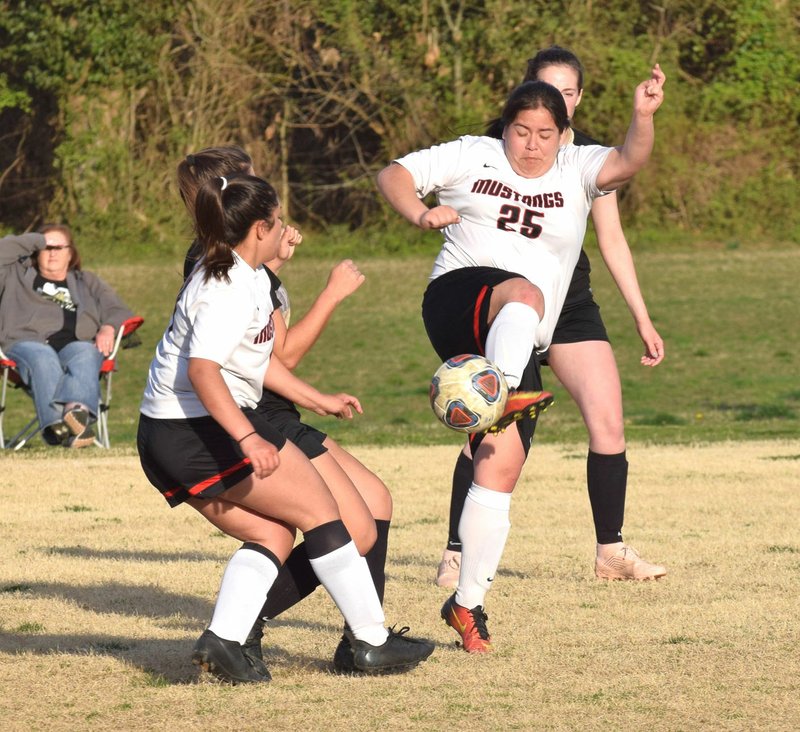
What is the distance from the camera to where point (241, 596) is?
439cm

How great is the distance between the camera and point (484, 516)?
16.6 ft

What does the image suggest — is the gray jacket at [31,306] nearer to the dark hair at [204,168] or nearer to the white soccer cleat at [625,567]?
the white soccer cleat at [625,567]

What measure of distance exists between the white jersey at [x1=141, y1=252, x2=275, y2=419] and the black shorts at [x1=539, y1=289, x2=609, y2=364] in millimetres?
2017

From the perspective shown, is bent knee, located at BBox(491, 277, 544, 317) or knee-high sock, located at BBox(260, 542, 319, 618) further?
bent knee, located at BBox(491, 277, 544, 317)

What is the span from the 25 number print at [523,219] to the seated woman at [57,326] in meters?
6.28

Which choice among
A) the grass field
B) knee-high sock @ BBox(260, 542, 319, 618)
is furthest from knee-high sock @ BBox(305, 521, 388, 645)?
the grass field

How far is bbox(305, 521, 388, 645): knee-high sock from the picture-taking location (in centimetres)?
441

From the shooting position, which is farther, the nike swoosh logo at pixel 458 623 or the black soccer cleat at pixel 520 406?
the nike swoosh logo at pixel 458 623

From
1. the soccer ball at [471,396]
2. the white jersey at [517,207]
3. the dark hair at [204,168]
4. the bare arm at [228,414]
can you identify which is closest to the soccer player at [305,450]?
the dark hair at [204,168]

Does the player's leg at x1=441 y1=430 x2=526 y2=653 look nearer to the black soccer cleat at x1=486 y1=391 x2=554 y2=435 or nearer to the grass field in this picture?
the black soccer cleat at x1=486 y1=391 x2=554 y2=435

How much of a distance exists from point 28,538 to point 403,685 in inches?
134

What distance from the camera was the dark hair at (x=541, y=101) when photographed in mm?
5160

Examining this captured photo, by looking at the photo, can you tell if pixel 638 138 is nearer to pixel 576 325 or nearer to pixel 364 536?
pixel 576 325

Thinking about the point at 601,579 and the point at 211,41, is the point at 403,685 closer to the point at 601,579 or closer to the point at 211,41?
the point at 601,579
